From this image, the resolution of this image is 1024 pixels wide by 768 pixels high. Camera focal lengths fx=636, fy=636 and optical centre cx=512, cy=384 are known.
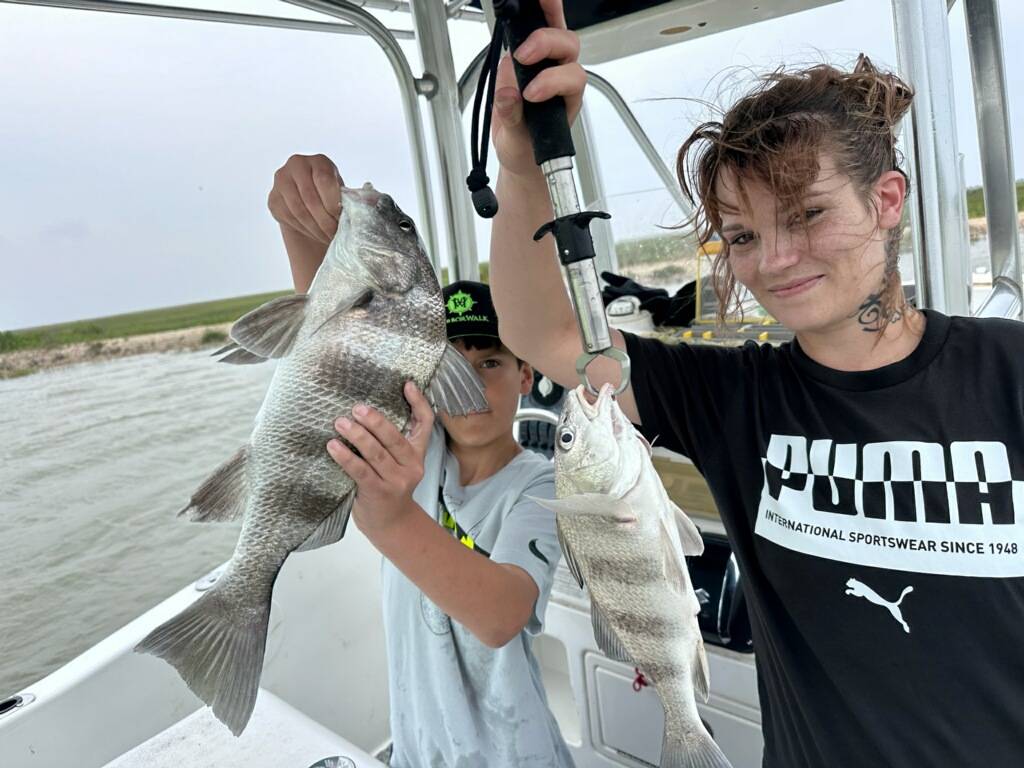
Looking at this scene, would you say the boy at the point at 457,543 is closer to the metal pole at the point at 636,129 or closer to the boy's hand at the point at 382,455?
the boy's hand at the point at 382,455

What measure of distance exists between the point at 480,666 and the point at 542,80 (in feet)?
4.45

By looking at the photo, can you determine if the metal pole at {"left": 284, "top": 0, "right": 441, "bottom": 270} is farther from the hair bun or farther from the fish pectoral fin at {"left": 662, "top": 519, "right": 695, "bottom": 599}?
the fish pectoral fin at {"left": 662, "top": 519, "right": 695, "bottom": 599}

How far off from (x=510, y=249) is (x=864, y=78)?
772mm

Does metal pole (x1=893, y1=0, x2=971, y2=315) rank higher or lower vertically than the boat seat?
higher

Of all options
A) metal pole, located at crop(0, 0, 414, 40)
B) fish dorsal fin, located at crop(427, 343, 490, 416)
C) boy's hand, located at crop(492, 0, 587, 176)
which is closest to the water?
metal pole, located at crop(0, 0, 414, 40)

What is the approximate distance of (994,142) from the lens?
2213mm

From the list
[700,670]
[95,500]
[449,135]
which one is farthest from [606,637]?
[95,500]

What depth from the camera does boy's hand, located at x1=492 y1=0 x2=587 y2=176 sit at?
87 cm

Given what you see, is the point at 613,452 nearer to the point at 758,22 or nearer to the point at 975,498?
the point at 975,498

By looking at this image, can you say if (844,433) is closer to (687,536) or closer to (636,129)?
(687,536)

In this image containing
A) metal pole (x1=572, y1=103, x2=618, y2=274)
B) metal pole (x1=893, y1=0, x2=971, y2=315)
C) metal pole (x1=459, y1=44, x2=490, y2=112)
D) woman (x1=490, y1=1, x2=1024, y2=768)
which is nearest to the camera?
woman (x1=490, y1=1, x2=1024, y2=768)

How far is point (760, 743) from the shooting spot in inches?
76.8

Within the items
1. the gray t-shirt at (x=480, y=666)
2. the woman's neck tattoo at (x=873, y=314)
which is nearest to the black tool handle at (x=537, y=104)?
the woman's neck tattoo at (x=873, y=314)

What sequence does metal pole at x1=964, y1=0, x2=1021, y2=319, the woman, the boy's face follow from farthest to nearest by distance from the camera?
metal pole at x1=964, y1=0, x2=1021, y2=319, the boy's face, the woman
